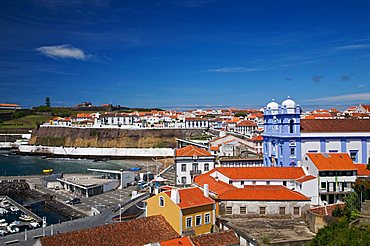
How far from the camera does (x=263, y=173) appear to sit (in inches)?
834

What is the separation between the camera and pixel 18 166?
2042 inches

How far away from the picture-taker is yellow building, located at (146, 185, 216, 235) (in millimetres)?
14695

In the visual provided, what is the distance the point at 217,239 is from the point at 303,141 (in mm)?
14216

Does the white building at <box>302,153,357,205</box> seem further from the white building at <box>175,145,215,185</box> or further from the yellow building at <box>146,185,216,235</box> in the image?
the white building at <box>175,145,215,185</box>

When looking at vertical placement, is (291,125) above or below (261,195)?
above

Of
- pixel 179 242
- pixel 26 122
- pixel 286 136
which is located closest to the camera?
pixel 179 242

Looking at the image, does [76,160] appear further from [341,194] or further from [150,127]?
[341,194]

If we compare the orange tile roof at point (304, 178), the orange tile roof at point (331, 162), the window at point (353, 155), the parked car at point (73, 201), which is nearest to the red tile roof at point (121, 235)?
the orange tile roof at point (304, 178)

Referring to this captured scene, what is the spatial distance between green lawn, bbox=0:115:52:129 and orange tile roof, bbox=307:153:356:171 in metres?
83.2

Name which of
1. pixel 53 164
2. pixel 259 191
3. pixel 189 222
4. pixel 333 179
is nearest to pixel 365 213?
pixel 259 191

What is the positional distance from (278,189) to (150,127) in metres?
58.3

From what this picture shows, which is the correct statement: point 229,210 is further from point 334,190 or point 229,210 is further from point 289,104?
point 289,104

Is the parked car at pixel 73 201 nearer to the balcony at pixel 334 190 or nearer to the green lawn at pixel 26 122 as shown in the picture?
the balcony at pixel 334 190

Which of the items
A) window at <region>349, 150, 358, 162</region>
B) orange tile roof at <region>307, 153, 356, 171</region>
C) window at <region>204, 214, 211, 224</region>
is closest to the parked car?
window at <region>204, 214, 211, 224</region>
